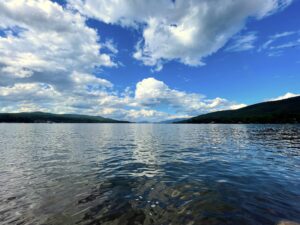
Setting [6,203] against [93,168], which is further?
[93,168]

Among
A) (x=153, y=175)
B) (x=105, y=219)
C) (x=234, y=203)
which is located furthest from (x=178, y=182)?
(x=105, y=219)

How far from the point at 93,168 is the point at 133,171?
543 cm

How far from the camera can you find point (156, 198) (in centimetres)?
1572

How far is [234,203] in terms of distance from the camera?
47.8 ft

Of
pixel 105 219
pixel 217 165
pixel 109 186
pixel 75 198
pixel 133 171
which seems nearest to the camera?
pixel 105 219

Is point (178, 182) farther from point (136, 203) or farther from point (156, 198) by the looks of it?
point (136, 203)

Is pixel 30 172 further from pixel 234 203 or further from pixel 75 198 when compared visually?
pixel 234 203

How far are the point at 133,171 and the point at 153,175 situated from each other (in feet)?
9.89

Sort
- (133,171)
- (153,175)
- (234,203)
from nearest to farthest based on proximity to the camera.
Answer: (234,203) → (153,175) → (133,171)

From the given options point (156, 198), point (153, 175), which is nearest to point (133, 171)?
point (153, 175)

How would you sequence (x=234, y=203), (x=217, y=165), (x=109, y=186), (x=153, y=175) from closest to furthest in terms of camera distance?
(x=234, y=203) < (x=109, y=186) < (x=153, y=175) < (x=217, y=165)

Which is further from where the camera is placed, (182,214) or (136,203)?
(136,203)

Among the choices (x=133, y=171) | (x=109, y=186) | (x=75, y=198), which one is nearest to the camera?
(x=75, y=198)

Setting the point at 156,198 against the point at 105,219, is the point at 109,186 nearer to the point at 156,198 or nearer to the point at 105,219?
the point at 156,198
